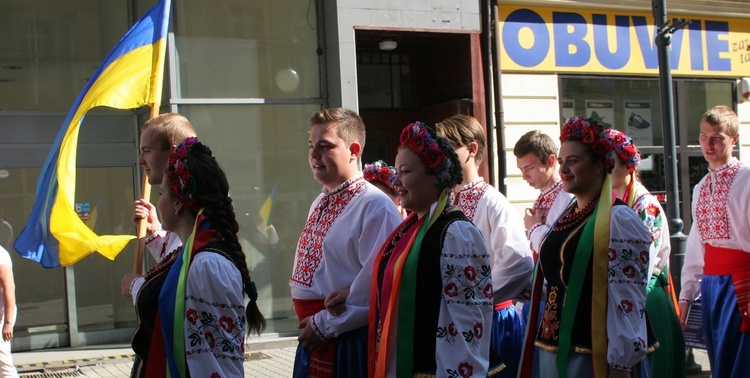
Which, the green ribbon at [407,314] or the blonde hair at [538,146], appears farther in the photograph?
the blonde hair at [538,146]

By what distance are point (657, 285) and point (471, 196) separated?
1349 millimetres

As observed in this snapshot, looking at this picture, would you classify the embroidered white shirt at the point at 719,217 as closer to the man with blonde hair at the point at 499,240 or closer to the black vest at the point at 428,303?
the man with blonde hair at the point at 499,240

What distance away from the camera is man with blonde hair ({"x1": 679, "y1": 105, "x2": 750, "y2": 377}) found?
6.16 meters

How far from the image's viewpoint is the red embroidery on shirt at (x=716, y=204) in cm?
630

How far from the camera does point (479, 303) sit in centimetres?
352

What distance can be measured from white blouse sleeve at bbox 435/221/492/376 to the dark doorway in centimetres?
769

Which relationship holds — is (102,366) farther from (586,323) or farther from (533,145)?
(586,323)

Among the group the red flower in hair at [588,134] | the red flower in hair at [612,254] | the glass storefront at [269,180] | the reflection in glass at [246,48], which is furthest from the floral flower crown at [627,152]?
the reflection in glass at [246,48]

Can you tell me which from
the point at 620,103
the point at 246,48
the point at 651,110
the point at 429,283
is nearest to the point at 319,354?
the point at 429,283

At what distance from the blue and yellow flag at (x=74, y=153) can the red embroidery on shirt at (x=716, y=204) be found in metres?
3.94

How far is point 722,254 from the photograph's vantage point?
249 inches

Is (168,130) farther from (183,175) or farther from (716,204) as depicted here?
(716,204)

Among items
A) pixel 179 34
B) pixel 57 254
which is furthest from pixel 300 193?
pixel 57 254

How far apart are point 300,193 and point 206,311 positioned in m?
7.36
